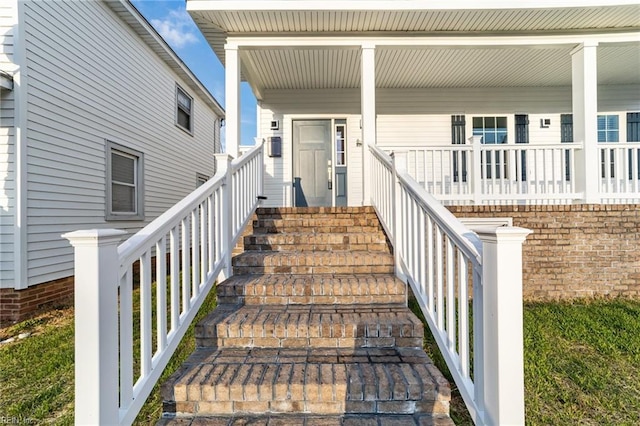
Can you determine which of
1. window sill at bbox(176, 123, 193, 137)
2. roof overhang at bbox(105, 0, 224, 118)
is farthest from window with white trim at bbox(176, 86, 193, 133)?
roof overhang at bbox(105, 0, 224, 118)

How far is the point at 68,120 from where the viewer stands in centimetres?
496

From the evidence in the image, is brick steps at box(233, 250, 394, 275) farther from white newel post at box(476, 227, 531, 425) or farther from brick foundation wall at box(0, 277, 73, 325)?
brick foundation wall at box(0, 277, 73, 325)

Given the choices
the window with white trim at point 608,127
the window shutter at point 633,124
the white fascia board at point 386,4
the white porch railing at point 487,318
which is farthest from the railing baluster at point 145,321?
the window shutter at point 633,124

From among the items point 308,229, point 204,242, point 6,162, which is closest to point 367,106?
point 308,229

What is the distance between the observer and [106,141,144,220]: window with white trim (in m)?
5.90

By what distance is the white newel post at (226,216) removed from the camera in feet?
9.77

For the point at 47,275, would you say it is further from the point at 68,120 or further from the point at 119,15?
the point at 119,15

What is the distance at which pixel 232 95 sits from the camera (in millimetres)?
4570

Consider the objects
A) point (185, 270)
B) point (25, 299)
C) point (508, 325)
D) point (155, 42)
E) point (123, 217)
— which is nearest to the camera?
point (508, 325)

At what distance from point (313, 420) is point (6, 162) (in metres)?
4.62

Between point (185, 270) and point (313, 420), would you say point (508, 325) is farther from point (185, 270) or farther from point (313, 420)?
point (185, 270)

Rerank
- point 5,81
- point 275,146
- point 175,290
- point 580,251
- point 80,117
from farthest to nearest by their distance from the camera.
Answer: point 275,146 < point 80,117 < point 580,251 < point 5,81 < point 175,290

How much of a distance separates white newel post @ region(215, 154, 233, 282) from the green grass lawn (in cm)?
67

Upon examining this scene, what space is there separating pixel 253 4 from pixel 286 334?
3686mm
